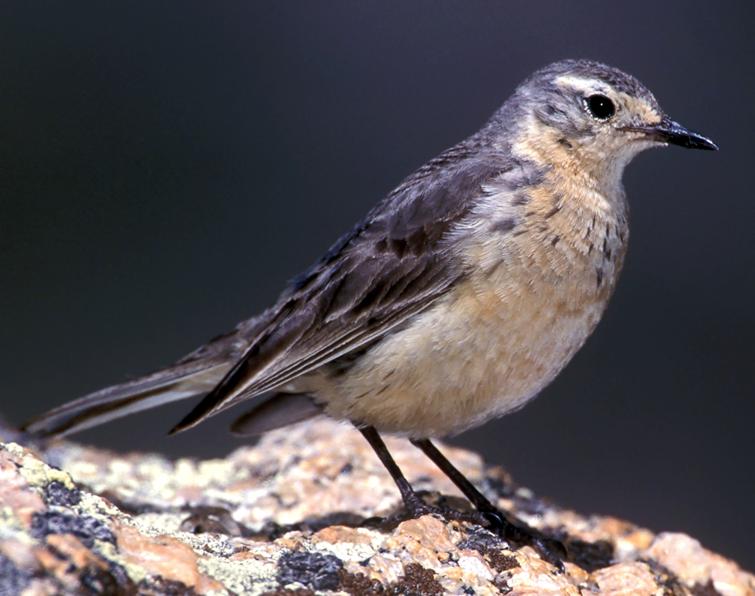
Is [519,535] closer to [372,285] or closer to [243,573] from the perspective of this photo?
[372,285]

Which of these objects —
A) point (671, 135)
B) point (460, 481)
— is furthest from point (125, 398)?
point (671, 135)

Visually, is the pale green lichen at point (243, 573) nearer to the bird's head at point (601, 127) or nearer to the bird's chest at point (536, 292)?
the bird's chest at point (536, 292)

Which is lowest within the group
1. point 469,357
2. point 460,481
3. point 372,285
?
point 460,481

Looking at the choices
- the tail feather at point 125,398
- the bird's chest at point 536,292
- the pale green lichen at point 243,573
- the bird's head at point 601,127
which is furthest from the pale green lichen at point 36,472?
the bird's head at point 601,127

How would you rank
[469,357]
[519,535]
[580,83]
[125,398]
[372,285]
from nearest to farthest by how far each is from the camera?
[469,357] → [519,535] → [372,285] → [580,83] → [125,398]

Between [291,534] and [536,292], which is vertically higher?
[536,292]

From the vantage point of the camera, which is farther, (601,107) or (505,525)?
(601,107)

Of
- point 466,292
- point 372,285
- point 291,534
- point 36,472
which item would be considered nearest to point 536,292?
point 466,292

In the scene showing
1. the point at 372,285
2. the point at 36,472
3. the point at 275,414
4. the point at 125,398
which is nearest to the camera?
the point at 36,472

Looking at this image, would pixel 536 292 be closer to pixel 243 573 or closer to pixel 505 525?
pixel 505 525
